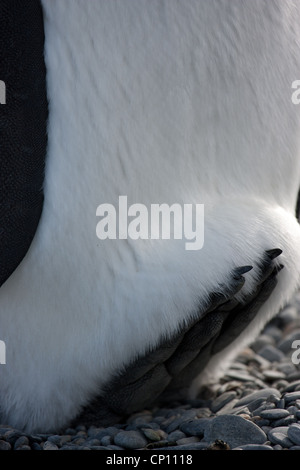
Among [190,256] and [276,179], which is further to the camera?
[276,179]

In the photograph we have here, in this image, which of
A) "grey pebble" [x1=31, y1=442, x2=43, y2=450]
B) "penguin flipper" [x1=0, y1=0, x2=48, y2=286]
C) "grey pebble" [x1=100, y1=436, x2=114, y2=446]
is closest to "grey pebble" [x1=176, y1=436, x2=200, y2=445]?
"grey pebble" [x1=100, y1=436, x2=114, y2=446]

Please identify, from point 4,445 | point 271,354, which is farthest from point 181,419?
point 271,354

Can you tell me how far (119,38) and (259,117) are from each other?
0.86 feet

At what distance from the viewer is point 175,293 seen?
1.14 metres

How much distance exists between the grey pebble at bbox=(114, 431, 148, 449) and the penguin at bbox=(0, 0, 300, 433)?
75 mm

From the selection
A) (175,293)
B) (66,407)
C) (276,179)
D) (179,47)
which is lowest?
(66,407)

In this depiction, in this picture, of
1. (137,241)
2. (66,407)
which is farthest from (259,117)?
(66,407)

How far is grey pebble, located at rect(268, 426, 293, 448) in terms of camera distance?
1070 millimetres

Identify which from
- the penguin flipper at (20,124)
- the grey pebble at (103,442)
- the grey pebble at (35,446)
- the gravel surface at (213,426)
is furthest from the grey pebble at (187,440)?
the penguin flipper at (20,124)

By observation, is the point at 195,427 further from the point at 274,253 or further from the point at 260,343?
the point at 260,343

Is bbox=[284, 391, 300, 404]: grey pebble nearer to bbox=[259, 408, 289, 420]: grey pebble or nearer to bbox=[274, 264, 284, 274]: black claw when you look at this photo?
bbox=[259, 408, 289, 420]: grey pebble

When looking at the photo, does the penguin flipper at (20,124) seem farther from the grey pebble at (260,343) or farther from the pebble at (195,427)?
the grey pebble at (260,343)

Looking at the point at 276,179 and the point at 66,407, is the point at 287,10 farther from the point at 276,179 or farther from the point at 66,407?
the point at 66,407

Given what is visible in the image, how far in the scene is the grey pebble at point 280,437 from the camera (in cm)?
107
